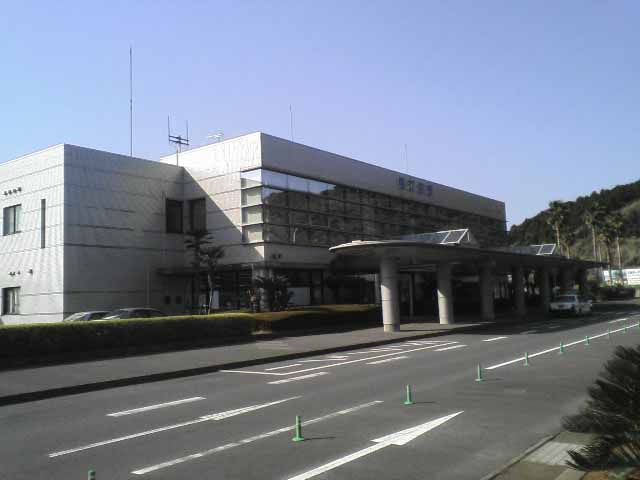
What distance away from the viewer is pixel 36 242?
32.8m

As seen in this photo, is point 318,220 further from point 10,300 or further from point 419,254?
point 10,300

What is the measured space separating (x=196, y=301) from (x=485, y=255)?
1825 centimetres

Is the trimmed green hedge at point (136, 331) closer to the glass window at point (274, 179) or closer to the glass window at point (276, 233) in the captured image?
the glass window at point (276, 233)

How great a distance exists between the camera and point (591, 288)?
74.4 meters

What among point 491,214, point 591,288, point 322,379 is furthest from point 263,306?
point 591,288

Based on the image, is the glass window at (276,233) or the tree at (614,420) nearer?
the tree at (614,420)

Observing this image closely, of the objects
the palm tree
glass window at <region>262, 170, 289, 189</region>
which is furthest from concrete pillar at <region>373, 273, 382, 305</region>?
the palm tree

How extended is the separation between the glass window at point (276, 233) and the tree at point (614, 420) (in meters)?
29.2

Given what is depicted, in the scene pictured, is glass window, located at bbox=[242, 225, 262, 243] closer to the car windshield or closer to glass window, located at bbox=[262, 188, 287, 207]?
glass window, located at bbox=[262, 188, 287, 207]

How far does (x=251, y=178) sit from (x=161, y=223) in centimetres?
668

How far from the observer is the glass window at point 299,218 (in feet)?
118

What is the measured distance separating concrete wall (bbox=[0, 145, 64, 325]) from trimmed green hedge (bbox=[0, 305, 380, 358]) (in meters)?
11.2

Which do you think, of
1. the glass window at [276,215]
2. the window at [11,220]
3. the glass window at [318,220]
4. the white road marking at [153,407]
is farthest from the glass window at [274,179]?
the white road marking at [153,407]

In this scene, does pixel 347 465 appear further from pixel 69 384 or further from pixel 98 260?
pixel 98 260
